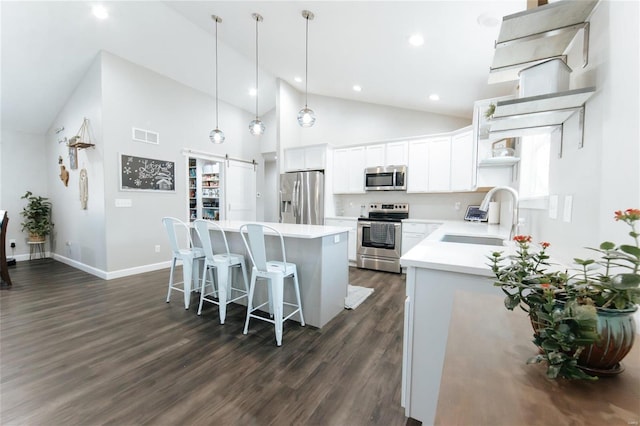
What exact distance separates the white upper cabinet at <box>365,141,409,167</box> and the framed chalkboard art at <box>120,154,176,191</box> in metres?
3.66

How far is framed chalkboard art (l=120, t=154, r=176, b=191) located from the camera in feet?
13.9

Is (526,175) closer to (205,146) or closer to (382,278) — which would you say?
(382,278)

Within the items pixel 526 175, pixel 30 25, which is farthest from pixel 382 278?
pixel 30 25

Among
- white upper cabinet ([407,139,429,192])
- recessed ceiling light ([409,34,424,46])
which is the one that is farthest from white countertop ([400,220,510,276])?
white upper cabinet ([407,139,429,192])

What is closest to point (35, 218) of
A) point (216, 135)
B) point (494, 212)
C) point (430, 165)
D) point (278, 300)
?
point (216, 135)

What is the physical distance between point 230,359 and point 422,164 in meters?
3.99

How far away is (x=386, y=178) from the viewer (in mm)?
4750

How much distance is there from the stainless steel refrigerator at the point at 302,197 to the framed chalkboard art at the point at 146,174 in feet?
6.80

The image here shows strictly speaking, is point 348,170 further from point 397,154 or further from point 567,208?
point 567,208

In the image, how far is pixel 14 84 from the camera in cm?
412

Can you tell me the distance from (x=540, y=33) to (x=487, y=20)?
134 cm

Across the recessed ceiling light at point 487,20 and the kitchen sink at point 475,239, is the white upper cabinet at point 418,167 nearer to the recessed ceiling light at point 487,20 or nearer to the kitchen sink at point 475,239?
the kitchen sink at point 475,239

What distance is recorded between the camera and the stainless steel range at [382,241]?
446 cm

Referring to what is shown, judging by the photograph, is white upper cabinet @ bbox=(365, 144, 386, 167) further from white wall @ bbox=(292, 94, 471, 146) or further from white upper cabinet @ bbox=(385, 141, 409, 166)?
white wall @ bbox=(292, 94, 471, 146)
